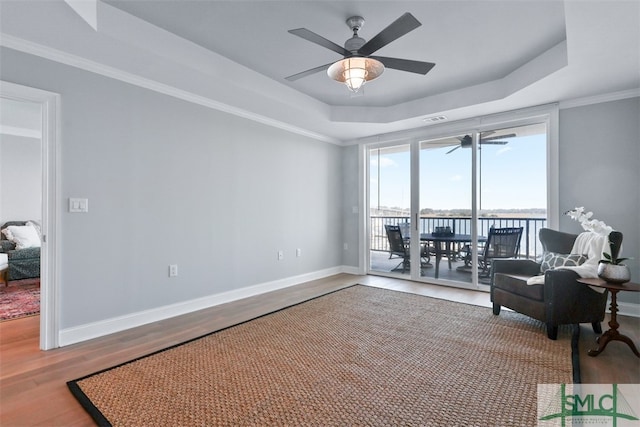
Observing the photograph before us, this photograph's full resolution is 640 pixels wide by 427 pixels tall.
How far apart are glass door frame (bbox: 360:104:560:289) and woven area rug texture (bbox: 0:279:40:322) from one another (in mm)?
4674

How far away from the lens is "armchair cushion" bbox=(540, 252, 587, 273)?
294 centimetres

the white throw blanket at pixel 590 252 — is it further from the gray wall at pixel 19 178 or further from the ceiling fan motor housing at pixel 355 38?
the gray wall at pixel 19 178

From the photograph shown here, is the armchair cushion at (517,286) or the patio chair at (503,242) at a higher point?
the patio chair at (503,242)

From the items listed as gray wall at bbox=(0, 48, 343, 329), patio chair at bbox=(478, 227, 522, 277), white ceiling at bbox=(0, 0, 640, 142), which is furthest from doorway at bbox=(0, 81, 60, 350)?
patio chair at bbox=(478, 227, 522, 277)

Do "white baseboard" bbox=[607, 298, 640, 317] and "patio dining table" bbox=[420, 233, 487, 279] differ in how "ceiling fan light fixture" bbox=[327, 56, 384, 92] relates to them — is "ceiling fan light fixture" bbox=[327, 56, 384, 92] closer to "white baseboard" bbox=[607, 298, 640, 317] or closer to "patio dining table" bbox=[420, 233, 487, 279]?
"patio dining table" bbox=[420, 233, 487, 279]

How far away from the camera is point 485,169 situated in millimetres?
4484

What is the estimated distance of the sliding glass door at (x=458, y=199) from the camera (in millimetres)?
4219

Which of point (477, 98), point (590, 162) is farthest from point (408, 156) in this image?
point (590, 162)

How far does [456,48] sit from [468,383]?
2899 mm

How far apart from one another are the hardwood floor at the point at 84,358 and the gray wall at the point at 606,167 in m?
1.07

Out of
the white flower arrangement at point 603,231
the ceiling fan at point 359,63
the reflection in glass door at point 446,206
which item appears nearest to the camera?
the ceiling fan at point 359,63

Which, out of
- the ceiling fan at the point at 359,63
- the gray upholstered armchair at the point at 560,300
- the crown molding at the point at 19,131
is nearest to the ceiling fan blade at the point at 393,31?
the ceiling fan at the point at 359,63

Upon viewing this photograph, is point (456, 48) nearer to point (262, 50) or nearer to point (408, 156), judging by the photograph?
point (262, 50)

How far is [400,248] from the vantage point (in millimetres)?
5309
